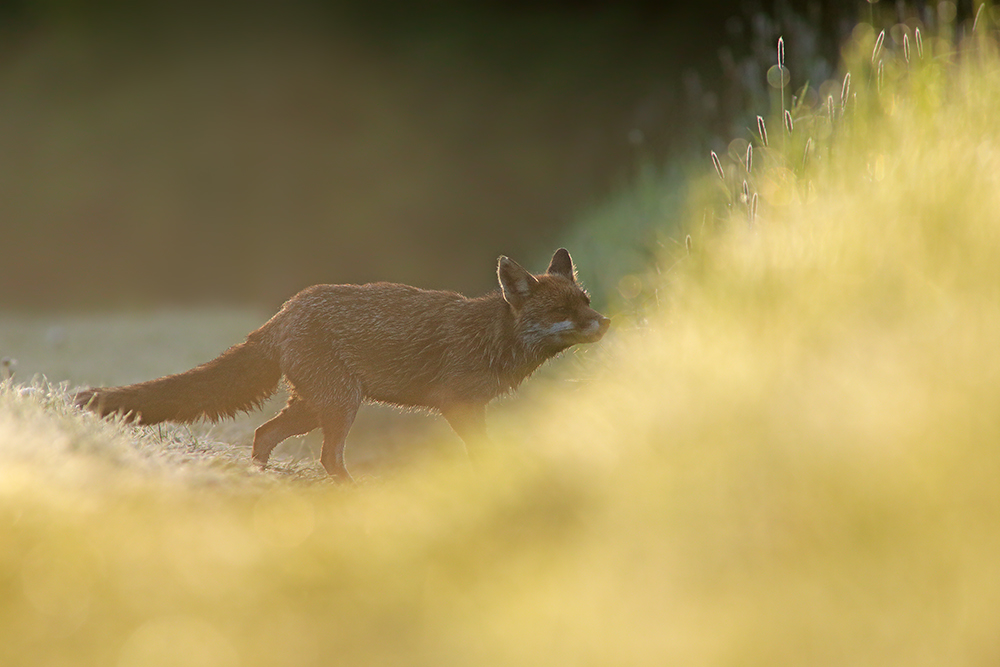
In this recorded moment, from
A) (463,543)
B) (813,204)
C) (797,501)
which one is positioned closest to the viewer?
(797,501)

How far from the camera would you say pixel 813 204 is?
326 cm

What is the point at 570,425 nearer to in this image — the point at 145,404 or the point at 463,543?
the point at 463,543

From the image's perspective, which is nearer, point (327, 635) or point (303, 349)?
point (327, 635)

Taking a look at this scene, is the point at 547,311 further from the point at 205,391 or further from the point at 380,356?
the point at 205,391

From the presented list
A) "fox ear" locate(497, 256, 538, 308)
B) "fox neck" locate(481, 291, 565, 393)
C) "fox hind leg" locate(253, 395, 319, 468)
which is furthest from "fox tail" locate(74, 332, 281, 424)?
"fox ear" locate(497, 256, 538, 308)

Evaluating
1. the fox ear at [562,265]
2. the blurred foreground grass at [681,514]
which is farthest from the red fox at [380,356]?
the blurred foreground grass at [681,514]

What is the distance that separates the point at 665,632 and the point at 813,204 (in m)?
2.24

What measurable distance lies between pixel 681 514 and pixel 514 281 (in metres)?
2.76

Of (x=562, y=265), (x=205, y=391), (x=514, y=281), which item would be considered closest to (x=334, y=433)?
(x=205, y=391)

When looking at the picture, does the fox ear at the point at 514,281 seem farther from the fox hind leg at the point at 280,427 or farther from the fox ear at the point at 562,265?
the fox hind leg at the point at 280,427

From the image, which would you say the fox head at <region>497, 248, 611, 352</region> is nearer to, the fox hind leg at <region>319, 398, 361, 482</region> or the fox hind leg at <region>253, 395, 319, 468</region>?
the fox hind leg at <region>319, 398, 361, 482</region>

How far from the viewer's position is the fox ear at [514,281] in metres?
4.57

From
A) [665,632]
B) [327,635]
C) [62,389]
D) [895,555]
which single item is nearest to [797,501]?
[895,555]

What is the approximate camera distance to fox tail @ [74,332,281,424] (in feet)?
14.2
